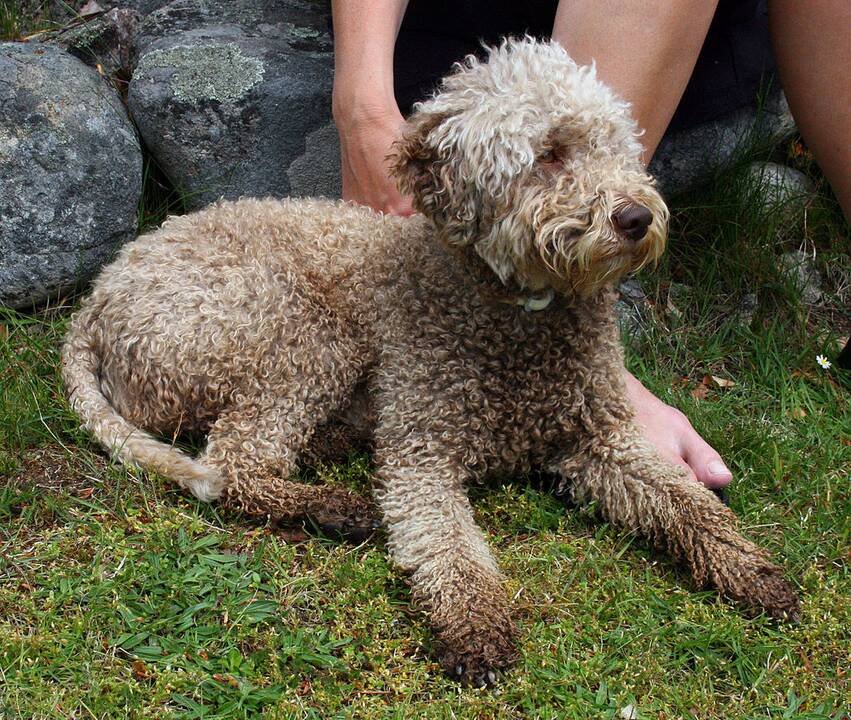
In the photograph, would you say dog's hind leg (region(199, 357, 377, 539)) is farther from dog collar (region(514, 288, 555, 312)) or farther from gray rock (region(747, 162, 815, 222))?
gray rock (region(747, 162, 815, 222))

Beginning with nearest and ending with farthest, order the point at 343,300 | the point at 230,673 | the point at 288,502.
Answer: the point at 230,673
the point at 288,502
the point at 343,300

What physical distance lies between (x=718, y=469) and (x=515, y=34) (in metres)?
Answer: 1.86

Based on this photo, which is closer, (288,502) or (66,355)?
(288,502)

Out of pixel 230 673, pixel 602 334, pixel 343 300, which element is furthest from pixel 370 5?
pixel 230 673

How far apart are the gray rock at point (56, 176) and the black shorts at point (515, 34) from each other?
1.20 meters

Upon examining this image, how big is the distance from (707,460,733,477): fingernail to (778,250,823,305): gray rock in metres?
1.41

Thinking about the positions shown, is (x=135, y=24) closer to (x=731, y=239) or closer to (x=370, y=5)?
(x=370, y=5)

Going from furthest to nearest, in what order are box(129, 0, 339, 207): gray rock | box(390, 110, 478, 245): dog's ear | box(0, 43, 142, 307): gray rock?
box(129, 0, 339, 207): gray rock → box(0, 43, 142, 307): gray rock → box(390, 110, 478, 245): dog's ear

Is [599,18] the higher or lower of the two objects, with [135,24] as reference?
higher

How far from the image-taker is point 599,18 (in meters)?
3.05

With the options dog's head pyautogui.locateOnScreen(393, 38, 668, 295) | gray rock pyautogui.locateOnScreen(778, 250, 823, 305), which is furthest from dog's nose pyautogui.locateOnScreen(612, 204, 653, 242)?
gray rock pyautogui.locateOnScreen(778, 250, 823, 305)

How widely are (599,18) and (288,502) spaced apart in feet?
5.79

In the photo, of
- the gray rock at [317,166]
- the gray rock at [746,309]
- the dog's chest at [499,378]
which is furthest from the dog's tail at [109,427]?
the gray rock at [746,309]

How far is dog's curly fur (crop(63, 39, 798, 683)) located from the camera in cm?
264
